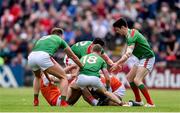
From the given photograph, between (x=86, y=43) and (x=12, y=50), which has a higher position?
(x=86, y=43)

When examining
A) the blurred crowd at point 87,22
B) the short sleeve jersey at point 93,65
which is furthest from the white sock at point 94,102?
the blurred crowd at point 87,22

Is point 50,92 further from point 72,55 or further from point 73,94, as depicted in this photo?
point 72,55

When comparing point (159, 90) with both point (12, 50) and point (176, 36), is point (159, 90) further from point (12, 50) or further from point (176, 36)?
point (12, 50)

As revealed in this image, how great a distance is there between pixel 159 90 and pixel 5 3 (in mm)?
10332

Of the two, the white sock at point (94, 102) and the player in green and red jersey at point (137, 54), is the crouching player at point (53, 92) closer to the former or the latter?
the white sock at point (94, 102)

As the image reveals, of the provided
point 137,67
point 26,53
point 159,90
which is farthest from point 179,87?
point 137,67

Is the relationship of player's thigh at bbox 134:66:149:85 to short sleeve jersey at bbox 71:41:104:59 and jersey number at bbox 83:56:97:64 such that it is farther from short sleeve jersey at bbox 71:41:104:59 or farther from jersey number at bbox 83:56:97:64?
short sleeve jersey at bbox 71:41:104:59

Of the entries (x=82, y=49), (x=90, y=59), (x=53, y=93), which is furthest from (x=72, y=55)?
(x=82, y=49)

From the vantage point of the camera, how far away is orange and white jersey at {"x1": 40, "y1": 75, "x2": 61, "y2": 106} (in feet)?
67.9

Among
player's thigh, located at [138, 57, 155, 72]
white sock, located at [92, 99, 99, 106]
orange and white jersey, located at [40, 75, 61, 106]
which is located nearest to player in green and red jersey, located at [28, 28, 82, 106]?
orange and white jersey, located at [40, 75, 61, 106]

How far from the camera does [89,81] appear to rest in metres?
19.9

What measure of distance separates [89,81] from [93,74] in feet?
0.82

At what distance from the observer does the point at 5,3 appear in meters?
39.2

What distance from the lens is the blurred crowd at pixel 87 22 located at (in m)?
35.1
